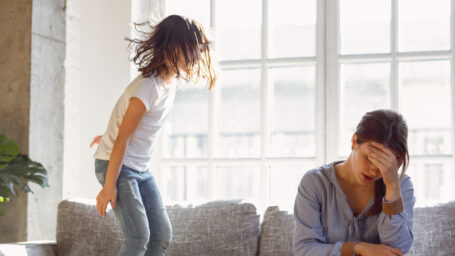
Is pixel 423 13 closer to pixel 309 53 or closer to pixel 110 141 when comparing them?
pixel 309 53

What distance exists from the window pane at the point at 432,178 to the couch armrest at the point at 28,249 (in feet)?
6.09

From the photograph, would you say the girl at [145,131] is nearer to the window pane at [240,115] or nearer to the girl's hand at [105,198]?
the girl's hand at [105,198]

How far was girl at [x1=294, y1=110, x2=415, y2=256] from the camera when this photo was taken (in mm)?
1856

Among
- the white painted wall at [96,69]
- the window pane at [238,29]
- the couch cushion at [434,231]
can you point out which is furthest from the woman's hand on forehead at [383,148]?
the white painted wall at [96,69]

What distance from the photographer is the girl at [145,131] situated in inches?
82.0

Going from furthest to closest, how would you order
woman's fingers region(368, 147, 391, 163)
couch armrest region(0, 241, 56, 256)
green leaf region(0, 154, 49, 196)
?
green leaf region(0, 154, 49, 196) → couch armrest region(0, 241, 56, 256) → woman's fingers region(368, 147, 391, 163)

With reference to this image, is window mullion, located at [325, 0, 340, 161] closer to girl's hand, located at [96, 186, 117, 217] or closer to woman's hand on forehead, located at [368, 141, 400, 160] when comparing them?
woman's hand on forehead, located at [368, 141, 400, 160]

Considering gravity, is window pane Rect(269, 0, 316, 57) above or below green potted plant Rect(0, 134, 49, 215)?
above

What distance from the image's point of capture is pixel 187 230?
254 centimetres

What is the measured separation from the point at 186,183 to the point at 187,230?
89cm

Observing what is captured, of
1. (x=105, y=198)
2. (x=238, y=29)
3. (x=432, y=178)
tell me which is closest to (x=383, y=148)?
(x=105, y=198)

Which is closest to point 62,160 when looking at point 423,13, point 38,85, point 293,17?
point 38,85

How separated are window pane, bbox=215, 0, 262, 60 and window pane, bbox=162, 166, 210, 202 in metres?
0.69

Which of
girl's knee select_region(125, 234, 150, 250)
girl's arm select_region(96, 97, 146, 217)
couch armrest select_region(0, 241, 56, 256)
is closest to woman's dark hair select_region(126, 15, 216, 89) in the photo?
girl's arm select_region(96, 97, 146, 217)
